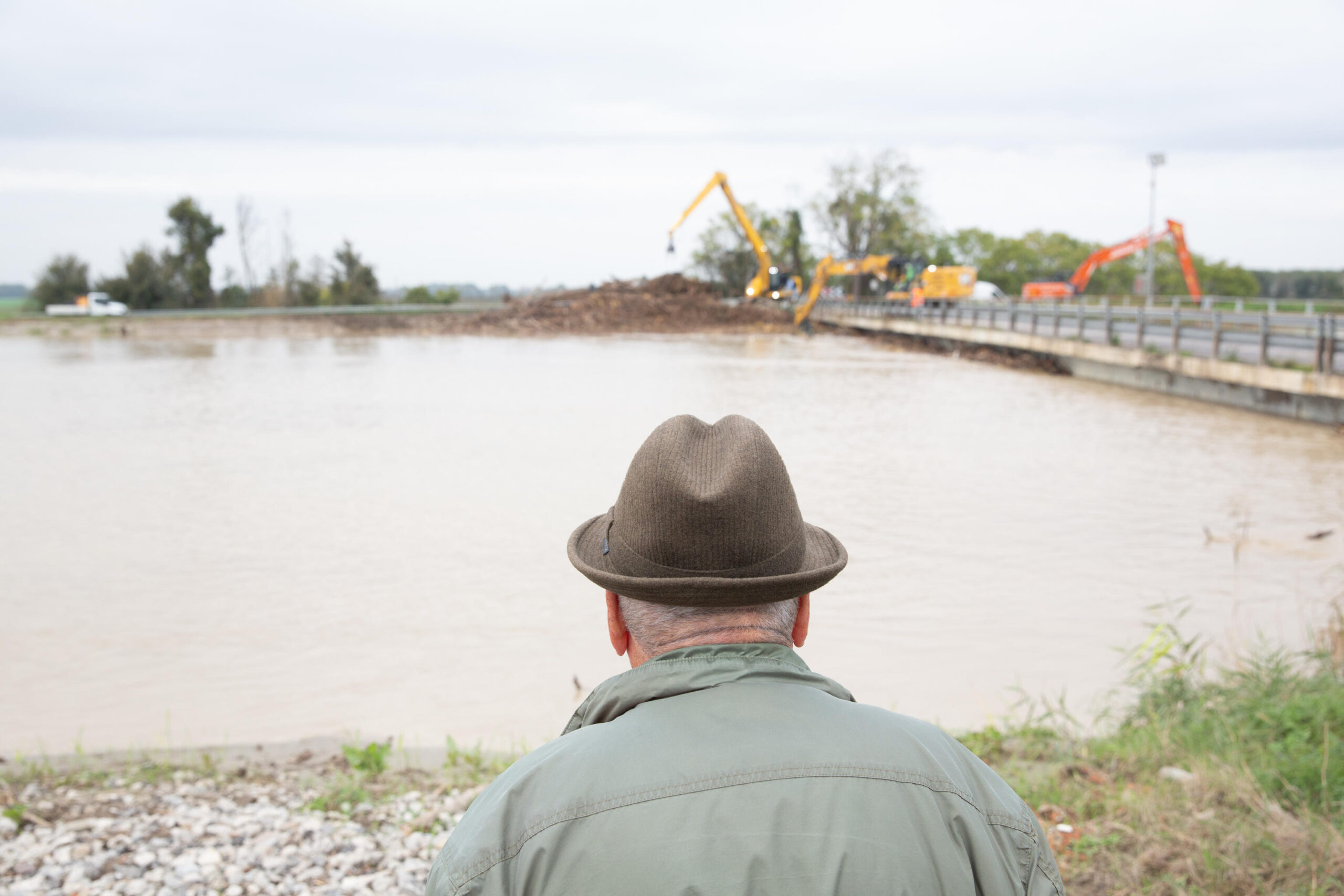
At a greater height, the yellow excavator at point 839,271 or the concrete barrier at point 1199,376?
the yellow excavator at point 839,271

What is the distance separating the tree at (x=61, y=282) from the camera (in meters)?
59.0

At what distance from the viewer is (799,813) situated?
1.26m

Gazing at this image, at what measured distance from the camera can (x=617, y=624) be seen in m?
1.63

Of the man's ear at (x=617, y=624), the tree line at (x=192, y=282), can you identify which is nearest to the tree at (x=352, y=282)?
the tree line at (x=192, y=282)

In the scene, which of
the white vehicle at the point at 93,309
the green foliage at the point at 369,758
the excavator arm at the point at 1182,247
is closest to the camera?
the green foliage at the point at 369,758

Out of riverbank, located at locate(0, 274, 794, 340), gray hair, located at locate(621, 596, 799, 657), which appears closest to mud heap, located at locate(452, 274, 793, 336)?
riverbank, located at locate(0, 274, 794, 340)

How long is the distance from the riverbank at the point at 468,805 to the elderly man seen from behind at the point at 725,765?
2.50 m

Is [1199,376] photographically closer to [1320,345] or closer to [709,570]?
[1320,345]

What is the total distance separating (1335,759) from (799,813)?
385 centimetres

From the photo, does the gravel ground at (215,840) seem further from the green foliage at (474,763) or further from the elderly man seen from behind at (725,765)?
the elderly man seen from behind at (725,765)

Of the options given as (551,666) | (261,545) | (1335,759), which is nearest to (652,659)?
(1335,759)

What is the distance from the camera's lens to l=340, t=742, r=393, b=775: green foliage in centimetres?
496

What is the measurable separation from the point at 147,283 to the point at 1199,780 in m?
63.9

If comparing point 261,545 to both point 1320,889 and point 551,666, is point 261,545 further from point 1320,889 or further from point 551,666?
point 1320,889
